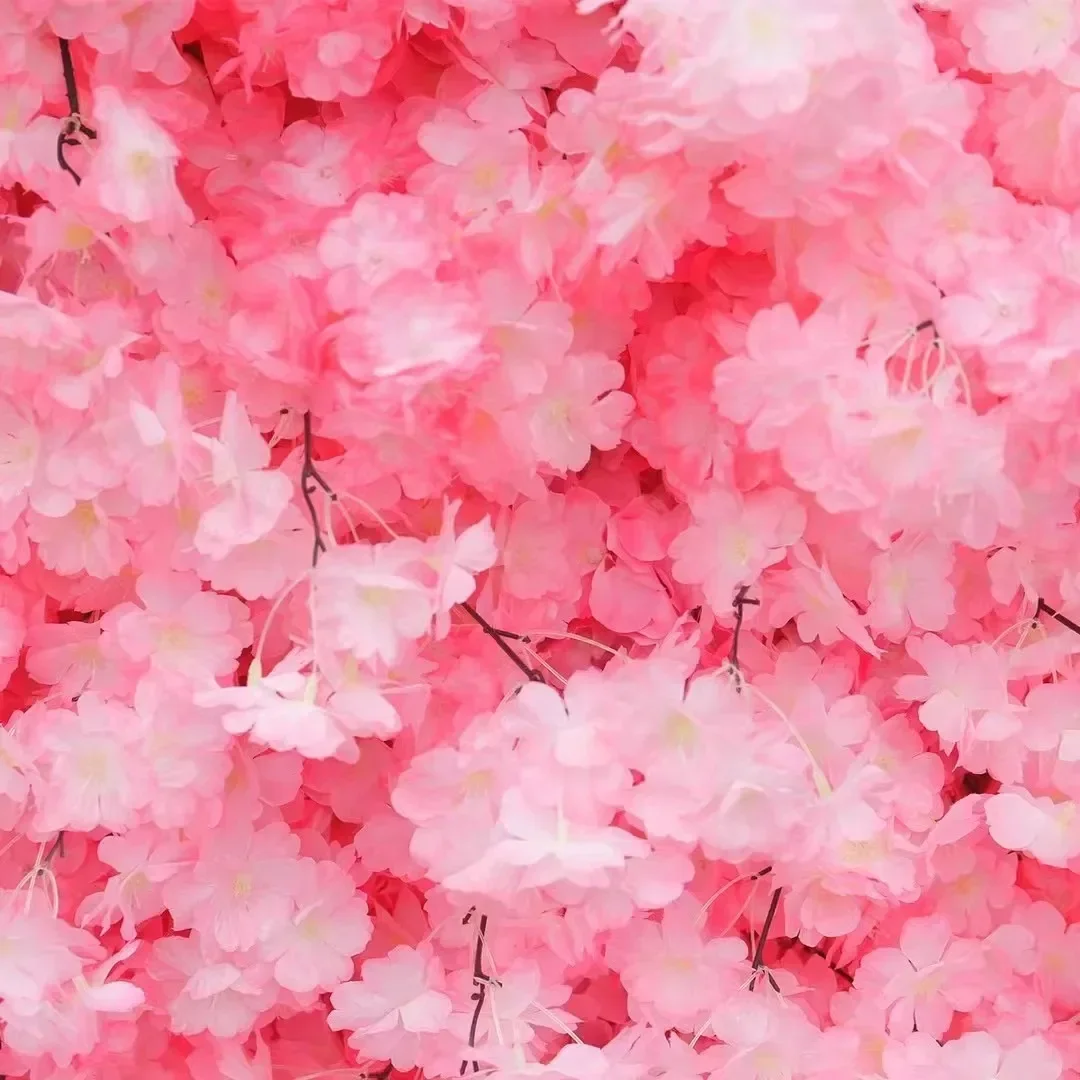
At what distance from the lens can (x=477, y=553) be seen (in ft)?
2.79

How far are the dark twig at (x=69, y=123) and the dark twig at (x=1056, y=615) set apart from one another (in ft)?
2.65

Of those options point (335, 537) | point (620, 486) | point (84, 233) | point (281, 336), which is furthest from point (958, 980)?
point (84, 233)

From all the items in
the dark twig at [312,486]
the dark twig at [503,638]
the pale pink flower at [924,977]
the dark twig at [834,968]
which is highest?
the dark twig at [312,486]

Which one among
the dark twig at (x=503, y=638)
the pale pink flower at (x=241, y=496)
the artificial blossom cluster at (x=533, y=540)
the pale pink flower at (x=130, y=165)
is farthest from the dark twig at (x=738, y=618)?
the pale pink flower at (x=130, y=165)

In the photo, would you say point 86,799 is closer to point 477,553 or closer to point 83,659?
point 83,659

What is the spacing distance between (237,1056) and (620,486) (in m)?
0.55

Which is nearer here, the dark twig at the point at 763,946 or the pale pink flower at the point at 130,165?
the pale pink flower at the point at 130,165

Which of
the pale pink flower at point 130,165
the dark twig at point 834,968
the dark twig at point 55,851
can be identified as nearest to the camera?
the pale pink flower at point 130,165

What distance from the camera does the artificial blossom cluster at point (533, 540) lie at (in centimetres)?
86

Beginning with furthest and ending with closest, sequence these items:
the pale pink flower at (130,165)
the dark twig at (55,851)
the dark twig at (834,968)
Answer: the dark twig at (834,968) → the dark twig at (55,851) → the pale pink flower at (130,165)

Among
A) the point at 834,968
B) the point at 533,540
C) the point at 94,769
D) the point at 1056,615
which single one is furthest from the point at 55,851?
the point at 1056,615

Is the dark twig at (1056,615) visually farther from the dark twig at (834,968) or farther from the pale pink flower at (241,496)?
the pale pink flower at (241,496)

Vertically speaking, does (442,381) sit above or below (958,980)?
above

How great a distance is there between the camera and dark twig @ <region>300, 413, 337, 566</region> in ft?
2.87
